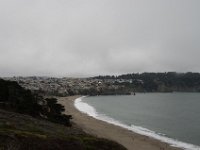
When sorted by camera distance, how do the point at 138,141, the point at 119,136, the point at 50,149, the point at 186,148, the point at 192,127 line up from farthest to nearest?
the point at 192,127 → the point at 119,136 → the point at 138,141 → the point at 186,148 → the point at 50,149

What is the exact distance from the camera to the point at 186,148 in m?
38.9

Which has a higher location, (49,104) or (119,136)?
(49,104)

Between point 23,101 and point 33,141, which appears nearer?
point 33,141

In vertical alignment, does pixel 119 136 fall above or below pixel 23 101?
below

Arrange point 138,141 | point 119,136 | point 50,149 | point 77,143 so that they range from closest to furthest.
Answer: point 50,149, point 77,143, point 138,141, point 119,136

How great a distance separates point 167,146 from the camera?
1553 inches

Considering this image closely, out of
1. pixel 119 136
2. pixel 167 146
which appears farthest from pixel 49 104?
pixel 167 146

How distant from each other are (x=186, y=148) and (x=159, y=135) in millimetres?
10079

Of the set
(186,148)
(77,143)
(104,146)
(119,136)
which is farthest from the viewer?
(119,136)

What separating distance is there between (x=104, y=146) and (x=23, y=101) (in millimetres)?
22969

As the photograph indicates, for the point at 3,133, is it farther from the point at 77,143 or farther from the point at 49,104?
the point at 49,104

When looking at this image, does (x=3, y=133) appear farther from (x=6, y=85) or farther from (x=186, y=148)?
(x=6, y=85)

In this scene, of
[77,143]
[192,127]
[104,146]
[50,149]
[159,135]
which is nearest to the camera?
[50,149]

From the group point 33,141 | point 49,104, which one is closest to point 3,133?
point 33,141
